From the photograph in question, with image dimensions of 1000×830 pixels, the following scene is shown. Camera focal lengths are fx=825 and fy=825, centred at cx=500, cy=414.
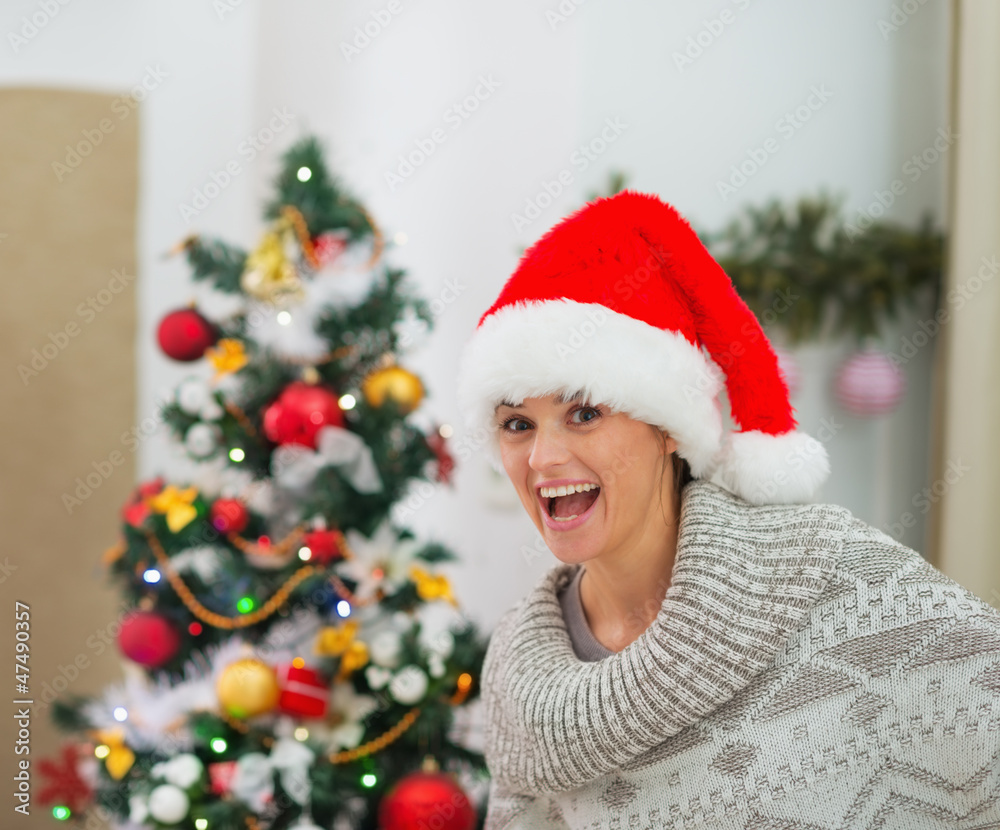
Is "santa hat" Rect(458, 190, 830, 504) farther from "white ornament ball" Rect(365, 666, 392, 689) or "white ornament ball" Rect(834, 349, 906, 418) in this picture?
Answer: "white ornament ball" Rect(834, 349, 906, 418)

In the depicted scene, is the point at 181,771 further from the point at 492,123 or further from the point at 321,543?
the point at 492,123

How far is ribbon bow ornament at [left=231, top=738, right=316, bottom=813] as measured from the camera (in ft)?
5.60

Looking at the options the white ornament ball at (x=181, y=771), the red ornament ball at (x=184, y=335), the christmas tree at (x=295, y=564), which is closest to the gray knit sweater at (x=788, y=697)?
the christmas tree at (x=295, y=564)

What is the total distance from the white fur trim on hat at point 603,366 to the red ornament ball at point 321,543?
2.49 ft

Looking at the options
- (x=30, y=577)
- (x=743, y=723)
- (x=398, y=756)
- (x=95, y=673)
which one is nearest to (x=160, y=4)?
(x=30, y=577)

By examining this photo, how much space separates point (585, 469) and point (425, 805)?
0.98m

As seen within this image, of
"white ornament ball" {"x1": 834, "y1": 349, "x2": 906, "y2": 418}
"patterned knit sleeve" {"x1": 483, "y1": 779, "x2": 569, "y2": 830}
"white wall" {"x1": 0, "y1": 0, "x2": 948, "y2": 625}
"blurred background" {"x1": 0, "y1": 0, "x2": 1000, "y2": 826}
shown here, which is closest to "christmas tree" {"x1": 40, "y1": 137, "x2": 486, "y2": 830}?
"patterned knit sleeve" {"x1": 483, "y1": 779, "x2": 569, "y2": 830}

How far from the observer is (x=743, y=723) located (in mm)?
1054

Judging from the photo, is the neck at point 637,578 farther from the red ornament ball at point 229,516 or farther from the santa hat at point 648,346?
the red ornament ball at point 229,516

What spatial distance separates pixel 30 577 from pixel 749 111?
102 inches

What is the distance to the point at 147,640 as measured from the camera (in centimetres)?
180

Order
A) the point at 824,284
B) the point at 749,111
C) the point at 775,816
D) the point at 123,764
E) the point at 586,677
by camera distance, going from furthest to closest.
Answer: the point at 749,111 < the point at 824,284 < the point at 123,764 < the point at 586,677 < the point at 775,816

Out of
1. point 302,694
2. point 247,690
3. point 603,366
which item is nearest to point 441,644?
point 302,694

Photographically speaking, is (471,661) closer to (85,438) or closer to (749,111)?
(85,438)
